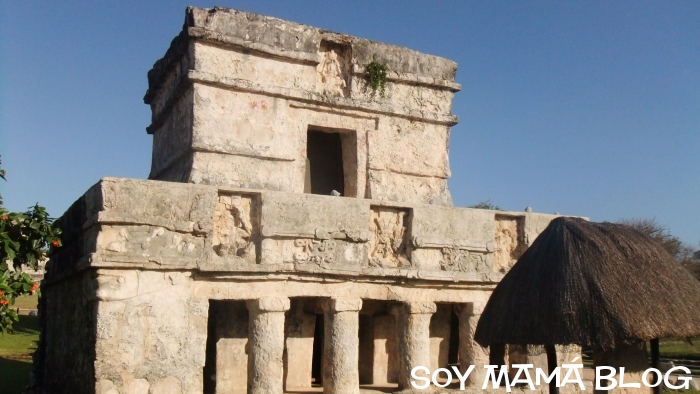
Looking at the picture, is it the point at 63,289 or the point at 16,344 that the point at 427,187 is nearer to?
the point at 63,289

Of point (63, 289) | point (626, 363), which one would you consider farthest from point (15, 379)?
point (626, 363)

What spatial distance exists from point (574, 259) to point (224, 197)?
422 cm

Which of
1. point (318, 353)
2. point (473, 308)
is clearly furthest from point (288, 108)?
point (318, 353)

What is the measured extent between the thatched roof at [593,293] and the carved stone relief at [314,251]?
2.28 metres

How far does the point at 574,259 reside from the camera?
6.98 meters

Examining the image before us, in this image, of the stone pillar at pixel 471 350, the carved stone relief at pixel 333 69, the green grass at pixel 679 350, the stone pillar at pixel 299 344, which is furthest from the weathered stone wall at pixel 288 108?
the green grass at pixel 679 350

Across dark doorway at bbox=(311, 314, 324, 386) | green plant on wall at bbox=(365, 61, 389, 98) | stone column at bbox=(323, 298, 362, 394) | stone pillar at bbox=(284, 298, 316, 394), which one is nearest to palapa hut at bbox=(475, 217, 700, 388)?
stone column at bbox=(323, 298, 362, 394)

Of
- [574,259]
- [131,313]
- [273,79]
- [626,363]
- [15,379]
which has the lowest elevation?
[15,379]

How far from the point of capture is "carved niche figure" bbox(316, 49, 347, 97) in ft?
37.5

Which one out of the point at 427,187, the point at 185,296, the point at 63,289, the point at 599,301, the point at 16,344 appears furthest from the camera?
the point at 16,344

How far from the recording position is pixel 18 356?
17.7 m

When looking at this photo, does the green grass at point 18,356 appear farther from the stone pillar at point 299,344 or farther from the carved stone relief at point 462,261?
the carved stone relief at point 462,261

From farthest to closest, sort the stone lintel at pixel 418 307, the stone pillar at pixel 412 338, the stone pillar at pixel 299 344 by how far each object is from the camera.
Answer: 1. the stone pillar at pixel 299 344
2. the stone lintel at pixel 418 307
3. the stone pillar at pixel 412 338

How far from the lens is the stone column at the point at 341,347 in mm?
8898
